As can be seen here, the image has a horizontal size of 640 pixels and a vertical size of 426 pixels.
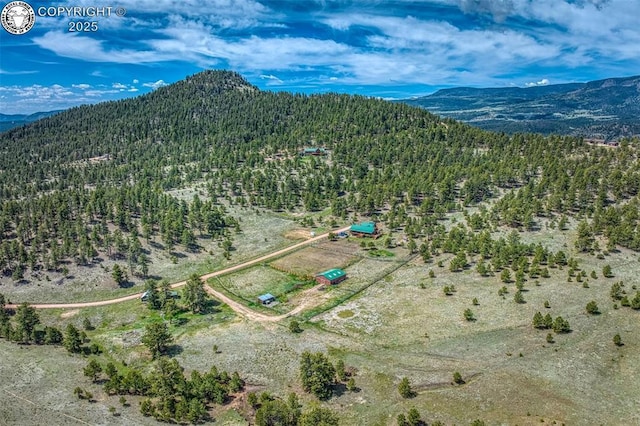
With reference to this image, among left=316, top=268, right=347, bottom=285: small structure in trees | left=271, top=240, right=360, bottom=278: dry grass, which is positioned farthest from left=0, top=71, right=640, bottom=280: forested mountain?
left=316, top=268, right=347, bottom=285: small structure in trees

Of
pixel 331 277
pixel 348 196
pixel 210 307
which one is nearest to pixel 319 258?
pixel 331 277

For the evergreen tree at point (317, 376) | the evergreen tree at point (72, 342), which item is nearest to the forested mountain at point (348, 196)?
the evergreen tree at point (72, 342)

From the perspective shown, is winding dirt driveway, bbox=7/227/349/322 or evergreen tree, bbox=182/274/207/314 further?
evergreen tree, bbox=182/274/207/314

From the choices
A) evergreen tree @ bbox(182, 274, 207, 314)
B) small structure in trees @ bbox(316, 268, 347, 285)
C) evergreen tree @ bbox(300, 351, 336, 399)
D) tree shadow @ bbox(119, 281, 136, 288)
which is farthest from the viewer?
tree shadow @ bbox(119, 281, 136, 288)

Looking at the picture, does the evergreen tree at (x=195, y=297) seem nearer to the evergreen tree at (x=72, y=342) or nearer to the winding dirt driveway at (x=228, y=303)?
the winding dirt driveway at (x=228, y=303)

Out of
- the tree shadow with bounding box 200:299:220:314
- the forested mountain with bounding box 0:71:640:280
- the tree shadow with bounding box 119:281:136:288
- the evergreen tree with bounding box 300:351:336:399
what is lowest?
the tree shadow with bounding box 200:299:220:314

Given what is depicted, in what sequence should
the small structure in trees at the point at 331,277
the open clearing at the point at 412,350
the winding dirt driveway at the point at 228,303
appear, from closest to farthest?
the open clearing at the point at 412,350 < the winding dirt driveway at the point at 228,303 < the small structure in trees at the point at 331,277

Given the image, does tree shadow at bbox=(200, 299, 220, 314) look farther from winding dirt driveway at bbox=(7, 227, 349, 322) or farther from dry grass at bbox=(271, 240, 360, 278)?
dry grass at bbox=(271, 240, 360, 278)

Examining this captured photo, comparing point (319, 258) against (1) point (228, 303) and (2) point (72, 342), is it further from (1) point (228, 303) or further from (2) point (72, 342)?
(2) point (72, 342)

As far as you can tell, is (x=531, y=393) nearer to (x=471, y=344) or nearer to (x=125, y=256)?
(x=471, y=344)

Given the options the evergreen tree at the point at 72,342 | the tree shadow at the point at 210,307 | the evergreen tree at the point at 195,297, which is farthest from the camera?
the tree shadow at the point at 210,307
